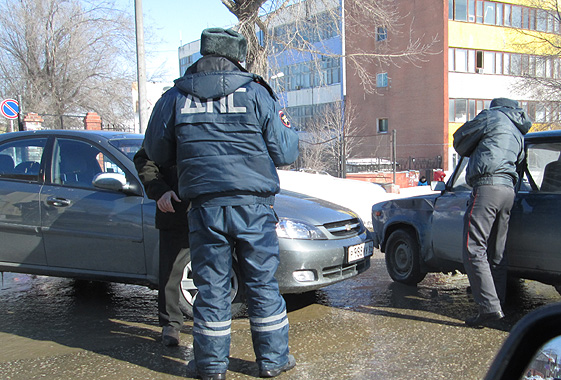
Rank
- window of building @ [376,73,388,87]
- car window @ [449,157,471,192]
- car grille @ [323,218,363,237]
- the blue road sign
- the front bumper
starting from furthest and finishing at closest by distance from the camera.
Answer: window of building @ [376,73,388,87], the blue road sign, car window @ [449,157,471,192], car grille @ [323,218,363,237], the front bumper

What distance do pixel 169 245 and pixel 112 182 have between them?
99cm

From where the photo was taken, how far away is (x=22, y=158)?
5051 millimetres

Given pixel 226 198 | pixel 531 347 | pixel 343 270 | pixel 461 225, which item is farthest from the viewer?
pixel 461 225

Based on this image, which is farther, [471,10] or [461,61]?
[461,61]

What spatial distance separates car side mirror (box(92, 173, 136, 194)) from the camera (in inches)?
173

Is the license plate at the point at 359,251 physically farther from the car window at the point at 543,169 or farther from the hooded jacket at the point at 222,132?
the hooded jacket at the point at 222,132

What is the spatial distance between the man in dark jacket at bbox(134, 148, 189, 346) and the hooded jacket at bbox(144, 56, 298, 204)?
0.55m

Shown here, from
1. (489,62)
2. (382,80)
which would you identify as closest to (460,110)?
(489,62)

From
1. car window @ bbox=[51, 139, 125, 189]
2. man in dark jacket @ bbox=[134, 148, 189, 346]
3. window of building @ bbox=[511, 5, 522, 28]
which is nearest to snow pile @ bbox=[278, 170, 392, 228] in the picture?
car window @ bbox=[51, 139, 125, 189]

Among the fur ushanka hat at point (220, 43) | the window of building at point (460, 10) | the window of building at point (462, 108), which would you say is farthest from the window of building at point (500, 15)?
the fur ushanka hat at point (220, 43)

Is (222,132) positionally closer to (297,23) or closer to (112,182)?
(112,182)

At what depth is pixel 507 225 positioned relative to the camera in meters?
4.22

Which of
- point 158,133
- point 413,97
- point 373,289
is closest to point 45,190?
point 158,133

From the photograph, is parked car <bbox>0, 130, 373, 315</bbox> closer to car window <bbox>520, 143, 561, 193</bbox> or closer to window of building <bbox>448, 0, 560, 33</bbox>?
car window <bbox>520, 143, 561, 193</bbox>
